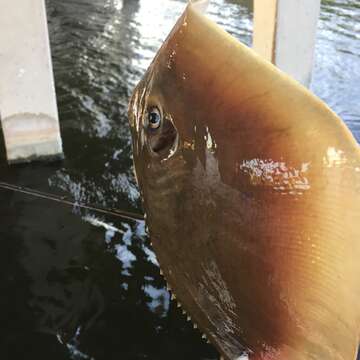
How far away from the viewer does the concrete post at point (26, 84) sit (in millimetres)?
4113

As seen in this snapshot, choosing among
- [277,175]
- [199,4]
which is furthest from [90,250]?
[277,175]

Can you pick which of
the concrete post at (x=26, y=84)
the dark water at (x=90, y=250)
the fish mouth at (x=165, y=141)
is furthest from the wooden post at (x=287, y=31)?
the fish mouth at (x=165, y=141)

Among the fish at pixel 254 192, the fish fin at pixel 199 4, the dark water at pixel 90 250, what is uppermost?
the fish fin at pixel 199 4

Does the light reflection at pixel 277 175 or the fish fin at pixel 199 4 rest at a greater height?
the fish fin at pixel 199 4

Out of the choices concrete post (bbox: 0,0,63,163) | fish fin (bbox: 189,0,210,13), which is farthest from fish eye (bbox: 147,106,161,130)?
concrete post (bbox: 0,0,63,163)

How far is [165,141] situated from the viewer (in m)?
1.49

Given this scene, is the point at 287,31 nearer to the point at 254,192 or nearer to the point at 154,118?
the point at 154,118

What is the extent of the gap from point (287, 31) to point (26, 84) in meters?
2.22

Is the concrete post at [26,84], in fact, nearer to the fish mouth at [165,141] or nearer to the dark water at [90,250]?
the dark water at [90,250]

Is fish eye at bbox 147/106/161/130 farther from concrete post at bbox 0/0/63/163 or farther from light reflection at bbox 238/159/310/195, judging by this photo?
concrete post at bbox 0/0/63/163

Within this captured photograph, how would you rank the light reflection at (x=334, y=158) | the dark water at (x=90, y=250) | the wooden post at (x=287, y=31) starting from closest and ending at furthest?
the light reflection at (x=334, y=158) < the dark water at (x=90, y=250) < the wooden post at (x=287, y=31)

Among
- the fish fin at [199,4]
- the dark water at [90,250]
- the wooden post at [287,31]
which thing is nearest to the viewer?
the fish fin at [199,4]

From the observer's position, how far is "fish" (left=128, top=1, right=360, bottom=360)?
3.74 ft

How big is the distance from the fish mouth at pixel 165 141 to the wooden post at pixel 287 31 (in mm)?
2905
